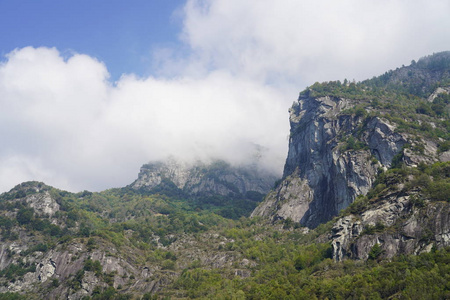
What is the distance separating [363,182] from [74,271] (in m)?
154

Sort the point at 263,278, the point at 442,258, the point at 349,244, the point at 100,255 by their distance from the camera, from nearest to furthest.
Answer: the point at 442,258, the point at 349,244, the point at 263,278, the point at 100,255

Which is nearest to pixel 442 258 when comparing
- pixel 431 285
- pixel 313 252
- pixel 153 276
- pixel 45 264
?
pixel 431 285

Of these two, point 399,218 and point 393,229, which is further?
point 399,218

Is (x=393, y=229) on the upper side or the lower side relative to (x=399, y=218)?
lower

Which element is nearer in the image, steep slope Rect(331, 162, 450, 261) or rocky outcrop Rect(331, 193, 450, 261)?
rocky outcrop Rect(331, 193, 450, 261)

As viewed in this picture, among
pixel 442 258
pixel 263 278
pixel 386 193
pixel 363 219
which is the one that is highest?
pixel 386 193

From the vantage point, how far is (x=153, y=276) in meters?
186

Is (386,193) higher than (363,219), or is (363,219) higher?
(386,193)

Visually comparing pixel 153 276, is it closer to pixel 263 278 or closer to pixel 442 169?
pixel 263 278

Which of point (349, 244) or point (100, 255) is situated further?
point (100, 255)

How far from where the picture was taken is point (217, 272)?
182 meters

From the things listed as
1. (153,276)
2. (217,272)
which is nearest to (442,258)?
(217,272)

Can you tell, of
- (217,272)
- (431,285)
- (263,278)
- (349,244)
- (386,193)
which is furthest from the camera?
(217,272)

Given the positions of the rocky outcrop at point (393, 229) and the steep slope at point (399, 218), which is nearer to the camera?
the rocky outcrop at point (393, 229)
